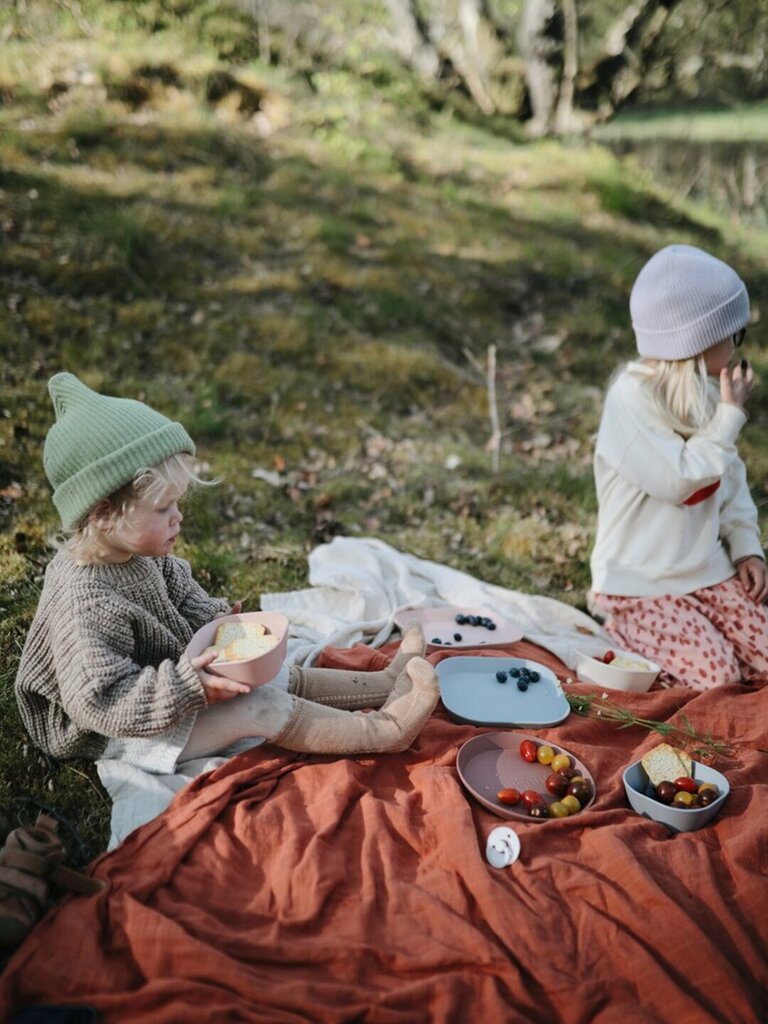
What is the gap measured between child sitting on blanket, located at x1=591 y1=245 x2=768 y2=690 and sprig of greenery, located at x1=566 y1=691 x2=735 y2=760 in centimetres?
35

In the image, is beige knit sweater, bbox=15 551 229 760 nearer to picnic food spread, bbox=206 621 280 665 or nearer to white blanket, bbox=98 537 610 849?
picnic food spread, bbox=206 621 280 665

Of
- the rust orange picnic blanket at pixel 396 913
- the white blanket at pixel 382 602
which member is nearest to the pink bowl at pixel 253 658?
the rust orange picnic blanket at pixel 396 913

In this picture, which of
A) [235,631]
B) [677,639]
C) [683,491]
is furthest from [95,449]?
[677,639]

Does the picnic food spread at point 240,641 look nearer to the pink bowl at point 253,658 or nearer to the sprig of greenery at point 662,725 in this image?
the pink bowl at point 253,658

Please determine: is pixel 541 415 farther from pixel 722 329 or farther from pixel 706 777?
pixel 706 777

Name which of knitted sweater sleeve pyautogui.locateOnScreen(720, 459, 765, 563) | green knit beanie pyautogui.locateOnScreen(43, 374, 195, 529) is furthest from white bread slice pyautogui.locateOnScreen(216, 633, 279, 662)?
knitted sweater sleeve pyautogui.locateOnScreen(720, 459, 765, 563)

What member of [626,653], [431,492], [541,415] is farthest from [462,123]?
[626,653]

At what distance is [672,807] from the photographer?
2514 millimetres

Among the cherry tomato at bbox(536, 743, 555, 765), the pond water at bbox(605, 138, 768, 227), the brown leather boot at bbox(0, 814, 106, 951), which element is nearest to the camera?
the brown leather boot at bbox(0, 814, 106, 951)

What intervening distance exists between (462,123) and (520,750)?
8.54m

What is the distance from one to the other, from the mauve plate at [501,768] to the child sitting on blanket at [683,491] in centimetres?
84

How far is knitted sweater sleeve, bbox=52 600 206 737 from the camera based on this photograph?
239 cm

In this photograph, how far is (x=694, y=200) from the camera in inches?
348

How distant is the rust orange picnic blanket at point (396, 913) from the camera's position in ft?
6.44
